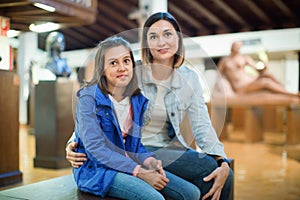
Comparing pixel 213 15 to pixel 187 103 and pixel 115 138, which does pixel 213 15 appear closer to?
pixel 187 103

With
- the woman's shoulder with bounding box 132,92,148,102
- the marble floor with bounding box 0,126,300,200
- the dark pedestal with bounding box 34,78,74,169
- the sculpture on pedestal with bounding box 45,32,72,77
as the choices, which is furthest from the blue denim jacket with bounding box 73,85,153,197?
the sculpture on pedestal with bounding box 45,32,72,77

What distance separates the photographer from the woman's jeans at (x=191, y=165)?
4.78ft

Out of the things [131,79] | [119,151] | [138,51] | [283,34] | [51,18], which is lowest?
[119,151]

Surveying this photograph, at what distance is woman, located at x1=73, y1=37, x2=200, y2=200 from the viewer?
1265mm

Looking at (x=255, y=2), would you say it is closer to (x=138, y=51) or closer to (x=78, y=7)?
(x=78, y=7)

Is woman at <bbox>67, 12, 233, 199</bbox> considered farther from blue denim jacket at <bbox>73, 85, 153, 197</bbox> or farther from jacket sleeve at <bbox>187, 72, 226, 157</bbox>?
blue denim jacket at <bbox>73, 85, 153, 197</bbox>

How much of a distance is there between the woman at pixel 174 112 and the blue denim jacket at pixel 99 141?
0.22 meters

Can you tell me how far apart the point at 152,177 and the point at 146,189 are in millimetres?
79

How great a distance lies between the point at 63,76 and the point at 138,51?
2848 millimetres

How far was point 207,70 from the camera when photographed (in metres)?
1.52

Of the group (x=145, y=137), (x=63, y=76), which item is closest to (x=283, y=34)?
(x=63, y=76)

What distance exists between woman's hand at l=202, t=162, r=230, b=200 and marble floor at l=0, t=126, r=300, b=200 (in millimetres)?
952

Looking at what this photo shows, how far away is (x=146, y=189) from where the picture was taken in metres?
1.22

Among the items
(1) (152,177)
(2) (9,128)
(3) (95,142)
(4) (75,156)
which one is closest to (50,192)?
(4) (75,156)
